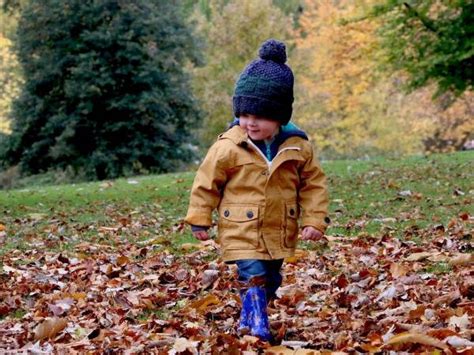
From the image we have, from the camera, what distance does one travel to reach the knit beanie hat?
16.0 feet

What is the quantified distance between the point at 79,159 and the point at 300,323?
27.0 meters

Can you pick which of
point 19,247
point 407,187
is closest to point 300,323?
point 19,247

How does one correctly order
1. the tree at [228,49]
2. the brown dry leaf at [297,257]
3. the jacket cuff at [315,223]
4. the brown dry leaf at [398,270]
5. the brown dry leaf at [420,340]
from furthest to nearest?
the tree at [228,49]
the brown dry leaf at [297,257]
the brown dry leaf at [398,270]
the jacket cuff at [315,223]
the brown dry leaf at [420,340]

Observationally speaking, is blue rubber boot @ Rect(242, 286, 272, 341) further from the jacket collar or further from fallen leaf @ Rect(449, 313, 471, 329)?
fallen leaf @ Rect(449, 313, 471, 329)

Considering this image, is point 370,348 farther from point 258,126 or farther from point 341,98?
point 341,98

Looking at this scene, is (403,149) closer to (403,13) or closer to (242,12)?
(242,12)

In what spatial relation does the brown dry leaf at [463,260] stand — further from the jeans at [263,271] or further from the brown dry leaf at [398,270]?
the jeans at [263,271]

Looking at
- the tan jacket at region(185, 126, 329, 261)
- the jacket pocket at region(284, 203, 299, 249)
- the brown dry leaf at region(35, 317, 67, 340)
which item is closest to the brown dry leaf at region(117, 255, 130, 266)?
the brown dry leaf at region(35, 317, 67, 340)

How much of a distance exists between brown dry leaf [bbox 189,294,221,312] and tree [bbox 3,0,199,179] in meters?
24.7

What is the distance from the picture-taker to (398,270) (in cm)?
661

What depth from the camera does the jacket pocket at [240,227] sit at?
15.8 ft

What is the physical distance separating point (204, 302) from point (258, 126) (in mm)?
1493

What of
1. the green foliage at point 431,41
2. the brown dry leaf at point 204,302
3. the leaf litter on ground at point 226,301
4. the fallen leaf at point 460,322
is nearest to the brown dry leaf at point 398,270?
the leaf litter on ground at point 226,301

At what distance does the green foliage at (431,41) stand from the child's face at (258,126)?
44.5 feet
